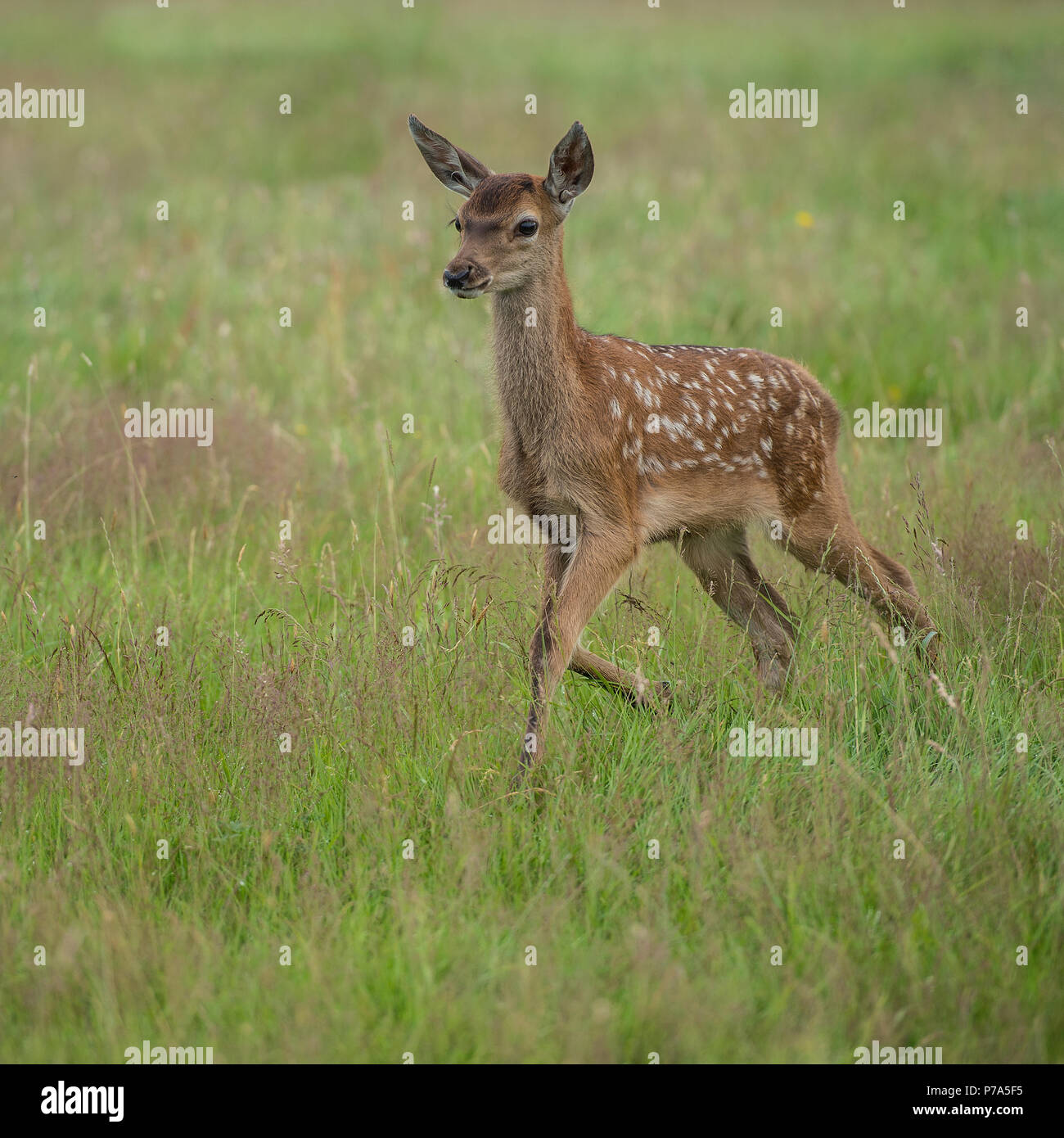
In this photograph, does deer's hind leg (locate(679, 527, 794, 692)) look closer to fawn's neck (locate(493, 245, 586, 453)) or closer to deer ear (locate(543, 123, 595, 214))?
fawn's neck (locate(493, 245, 586, 453))

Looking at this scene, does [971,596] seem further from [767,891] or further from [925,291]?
[925,291]

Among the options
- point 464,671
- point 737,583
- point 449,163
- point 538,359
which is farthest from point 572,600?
point 449,163

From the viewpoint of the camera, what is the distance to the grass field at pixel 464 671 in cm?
313

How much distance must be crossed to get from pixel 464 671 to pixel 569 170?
193cm

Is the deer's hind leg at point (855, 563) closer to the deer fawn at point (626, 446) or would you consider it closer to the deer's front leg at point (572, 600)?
the deer fawn at point (626, 446)

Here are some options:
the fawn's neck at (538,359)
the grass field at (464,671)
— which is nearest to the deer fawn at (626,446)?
the fawn's neck at (538,359)

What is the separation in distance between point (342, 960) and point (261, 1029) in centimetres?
26

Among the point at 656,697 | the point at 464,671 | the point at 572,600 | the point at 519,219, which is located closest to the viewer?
the point at 656,697

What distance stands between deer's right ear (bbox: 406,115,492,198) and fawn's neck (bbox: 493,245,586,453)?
0.52 meters

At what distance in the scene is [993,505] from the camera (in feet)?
18.8

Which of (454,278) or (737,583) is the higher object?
(454,278)

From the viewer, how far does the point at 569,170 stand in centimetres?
496

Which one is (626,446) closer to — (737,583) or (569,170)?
(737,583)

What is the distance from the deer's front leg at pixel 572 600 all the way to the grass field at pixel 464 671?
5.6 inches
